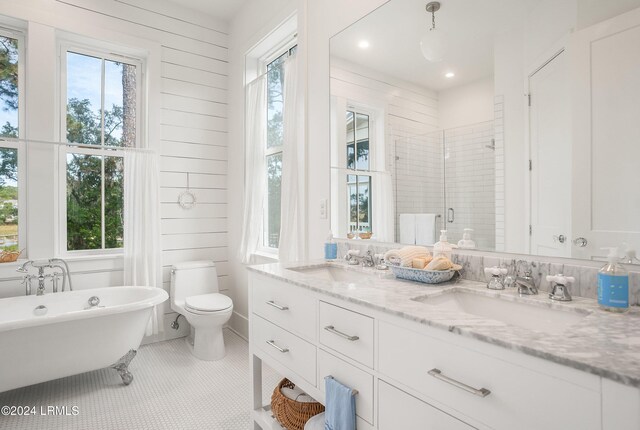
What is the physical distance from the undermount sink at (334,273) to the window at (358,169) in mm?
338

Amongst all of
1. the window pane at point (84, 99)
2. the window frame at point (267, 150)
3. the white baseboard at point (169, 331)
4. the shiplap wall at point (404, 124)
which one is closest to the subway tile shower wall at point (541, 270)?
the shiplap wall at point (404, 124)

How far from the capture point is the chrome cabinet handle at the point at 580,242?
1.15m

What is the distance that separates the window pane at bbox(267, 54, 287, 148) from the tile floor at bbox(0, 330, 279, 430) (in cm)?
190

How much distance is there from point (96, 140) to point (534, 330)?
3536mm

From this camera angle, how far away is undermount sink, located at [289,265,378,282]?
1758 millimetres

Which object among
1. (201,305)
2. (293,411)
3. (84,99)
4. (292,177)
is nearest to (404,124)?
(292,177)

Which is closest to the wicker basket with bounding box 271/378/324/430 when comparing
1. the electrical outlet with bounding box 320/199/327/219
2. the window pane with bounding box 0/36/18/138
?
the electrical outlet with bounding box 320/199/327/219

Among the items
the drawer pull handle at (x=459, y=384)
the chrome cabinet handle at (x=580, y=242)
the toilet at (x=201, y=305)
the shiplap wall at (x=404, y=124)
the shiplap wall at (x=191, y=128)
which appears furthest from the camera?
the shiplap wall at (x=191, y=128)

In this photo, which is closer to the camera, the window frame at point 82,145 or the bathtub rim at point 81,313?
the bathtub rim at point 81,313

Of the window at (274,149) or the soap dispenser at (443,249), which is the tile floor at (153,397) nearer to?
Answer: the window at (274,149)

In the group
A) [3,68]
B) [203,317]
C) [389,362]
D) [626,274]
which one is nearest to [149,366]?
[203,317]

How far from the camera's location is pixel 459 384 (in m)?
0.83

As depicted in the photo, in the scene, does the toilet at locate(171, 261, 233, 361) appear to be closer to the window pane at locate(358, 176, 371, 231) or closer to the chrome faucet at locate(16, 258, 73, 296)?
the chrome faucet at locate(16, 258, 73, 296)

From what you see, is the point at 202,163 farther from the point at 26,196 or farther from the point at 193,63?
the point at 26,196
